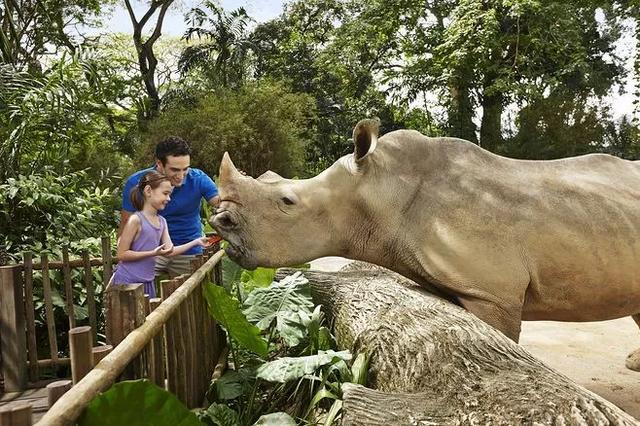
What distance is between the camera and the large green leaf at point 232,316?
286cm

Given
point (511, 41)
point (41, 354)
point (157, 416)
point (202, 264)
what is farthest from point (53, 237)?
point (511, 41)

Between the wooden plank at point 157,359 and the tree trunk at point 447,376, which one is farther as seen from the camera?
the wooden plank at point 157,359

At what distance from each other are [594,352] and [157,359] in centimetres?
345

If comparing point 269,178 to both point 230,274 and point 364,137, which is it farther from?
point 230,274

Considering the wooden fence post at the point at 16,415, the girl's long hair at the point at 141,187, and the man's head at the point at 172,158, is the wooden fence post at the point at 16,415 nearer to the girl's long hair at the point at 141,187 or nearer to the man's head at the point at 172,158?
the girl's long hair at the point at 141,187

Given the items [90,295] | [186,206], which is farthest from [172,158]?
[90,295]

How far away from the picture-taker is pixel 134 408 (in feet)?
4.79

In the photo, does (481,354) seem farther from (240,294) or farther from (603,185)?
(240,294)

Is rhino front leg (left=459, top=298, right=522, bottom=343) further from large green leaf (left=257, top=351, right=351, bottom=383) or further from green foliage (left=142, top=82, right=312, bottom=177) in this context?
green foliage (left=142, top=82, right=312, bottom=177)

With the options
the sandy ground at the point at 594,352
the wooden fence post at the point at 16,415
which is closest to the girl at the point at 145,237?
the wooden fence post at the point at 16,415

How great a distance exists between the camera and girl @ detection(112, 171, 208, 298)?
11.5 ft

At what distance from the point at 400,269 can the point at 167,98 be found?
16.6 meters

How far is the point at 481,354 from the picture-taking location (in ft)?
7.08

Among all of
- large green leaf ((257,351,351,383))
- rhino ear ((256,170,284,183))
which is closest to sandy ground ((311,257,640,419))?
large green leaf ((257,351,351,383))
